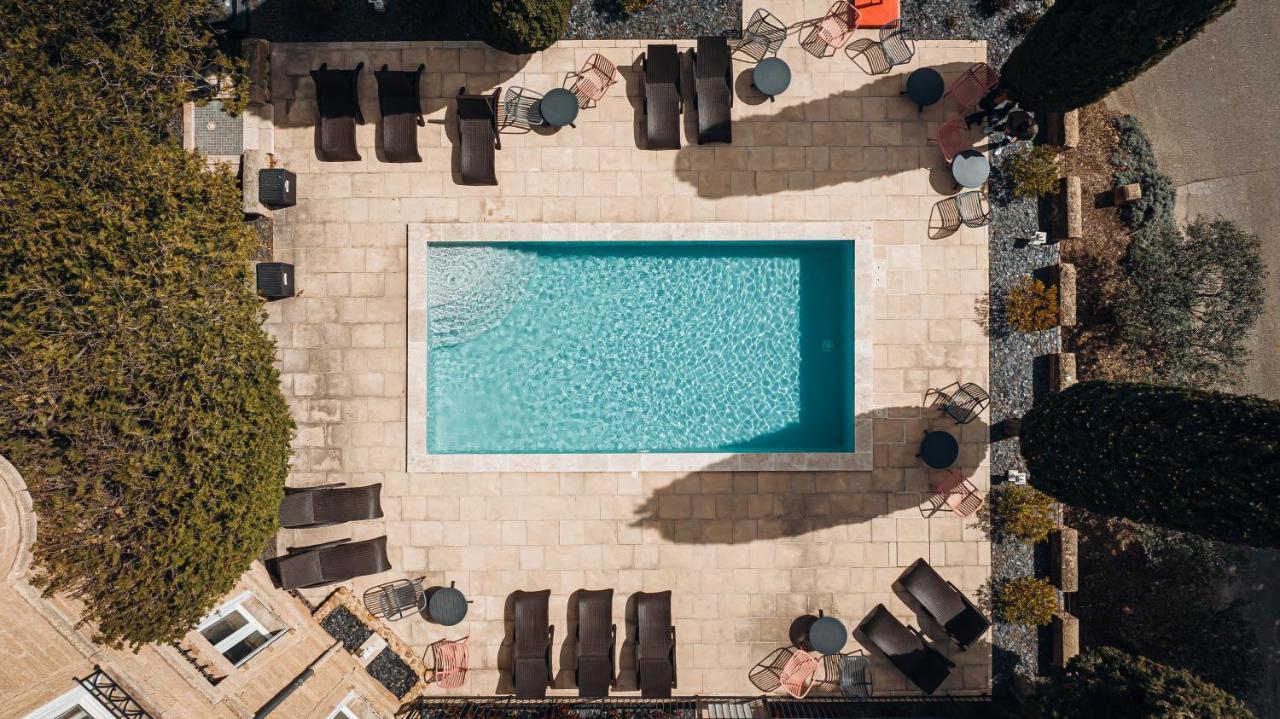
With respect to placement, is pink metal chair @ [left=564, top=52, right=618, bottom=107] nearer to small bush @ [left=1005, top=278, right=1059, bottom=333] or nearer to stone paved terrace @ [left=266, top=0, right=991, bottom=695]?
stone paved terrace @ [left=266, top=0, right=991, bottom=695]

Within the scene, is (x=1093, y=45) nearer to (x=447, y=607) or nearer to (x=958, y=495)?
(x=958, y=495)

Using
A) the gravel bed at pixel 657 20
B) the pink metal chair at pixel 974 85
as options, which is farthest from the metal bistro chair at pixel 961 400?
the gravel bed at pixel 657 20

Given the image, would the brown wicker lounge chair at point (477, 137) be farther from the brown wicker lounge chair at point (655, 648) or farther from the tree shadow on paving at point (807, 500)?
the brown wicker lounge chair at point (655, 648)

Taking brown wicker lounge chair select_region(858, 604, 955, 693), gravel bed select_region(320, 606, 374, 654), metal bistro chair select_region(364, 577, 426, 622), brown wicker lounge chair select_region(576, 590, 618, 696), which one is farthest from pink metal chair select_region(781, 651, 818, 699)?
gravel bed select_region(320, 606, 374, 654)

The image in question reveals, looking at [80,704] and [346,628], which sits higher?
[80,704]

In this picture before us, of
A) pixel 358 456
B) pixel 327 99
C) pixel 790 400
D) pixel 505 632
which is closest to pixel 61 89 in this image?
pixel 327 99

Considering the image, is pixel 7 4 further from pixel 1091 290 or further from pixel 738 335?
pixel 1091 290

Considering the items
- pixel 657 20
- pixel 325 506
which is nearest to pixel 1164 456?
pixel 657 20
